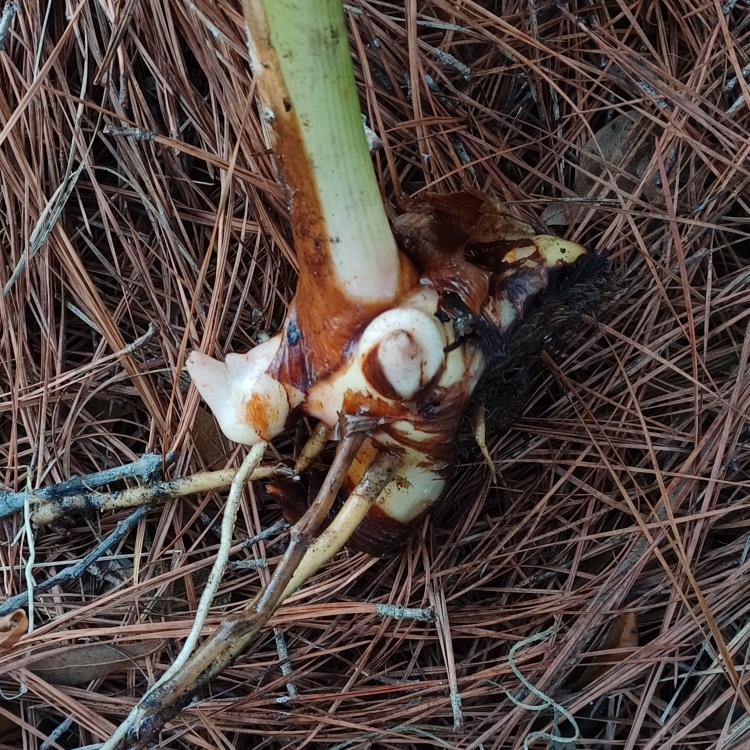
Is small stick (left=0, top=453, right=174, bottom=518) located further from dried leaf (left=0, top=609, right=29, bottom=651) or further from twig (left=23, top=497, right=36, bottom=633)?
dried leaf (left=0, top=609, right=29, bottom=651)

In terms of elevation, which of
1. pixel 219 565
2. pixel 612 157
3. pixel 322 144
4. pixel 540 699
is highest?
pixel 322 144

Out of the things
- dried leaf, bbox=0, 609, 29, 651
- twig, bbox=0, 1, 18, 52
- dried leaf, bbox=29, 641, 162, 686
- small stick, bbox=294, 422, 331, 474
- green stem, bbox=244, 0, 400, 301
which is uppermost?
twig, bbox=0, 1, 18, 52

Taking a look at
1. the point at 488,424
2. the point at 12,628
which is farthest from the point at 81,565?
the point at 488,424

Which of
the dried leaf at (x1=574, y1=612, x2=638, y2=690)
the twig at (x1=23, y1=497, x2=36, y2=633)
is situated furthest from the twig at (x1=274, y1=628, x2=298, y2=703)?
the dried leaf at (x1=574, y1=612, x2=638, y2=690)

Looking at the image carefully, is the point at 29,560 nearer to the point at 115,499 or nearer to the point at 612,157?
the point at 115,499

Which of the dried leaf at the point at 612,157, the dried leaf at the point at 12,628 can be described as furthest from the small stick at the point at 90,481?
the dried leaf at the point at 612,157

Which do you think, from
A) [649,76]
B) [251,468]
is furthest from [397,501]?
[649,76]

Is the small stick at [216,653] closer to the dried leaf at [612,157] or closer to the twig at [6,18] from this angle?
the dried leaf at [612,157]
